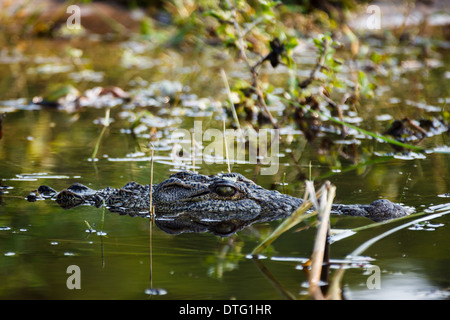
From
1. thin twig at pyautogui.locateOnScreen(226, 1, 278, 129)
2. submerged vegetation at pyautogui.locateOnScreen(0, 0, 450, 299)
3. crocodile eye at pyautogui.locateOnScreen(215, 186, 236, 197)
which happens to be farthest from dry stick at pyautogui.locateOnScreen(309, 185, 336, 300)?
thin twig at pyautogui.locateOnScreen(226, 1, 278, 129)

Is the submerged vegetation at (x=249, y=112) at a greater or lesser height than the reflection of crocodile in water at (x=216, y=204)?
greater

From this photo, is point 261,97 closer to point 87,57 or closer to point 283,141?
point 283,141

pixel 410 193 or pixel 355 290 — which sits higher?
pixel 410 193

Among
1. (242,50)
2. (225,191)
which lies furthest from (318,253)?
(242,50)

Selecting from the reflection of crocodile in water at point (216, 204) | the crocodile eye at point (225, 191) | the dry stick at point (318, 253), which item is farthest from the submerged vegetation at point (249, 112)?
the crocodile eye at point (225, 191)

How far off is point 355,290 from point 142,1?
1548 cm

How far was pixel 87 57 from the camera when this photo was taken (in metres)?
14.6

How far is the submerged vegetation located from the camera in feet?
17.5

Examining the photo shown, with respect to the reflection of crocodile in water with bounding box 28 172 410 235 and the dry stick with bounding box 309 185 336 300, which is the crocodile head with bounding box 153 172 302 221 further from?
the dry stick with bounding box 309 185 336 300

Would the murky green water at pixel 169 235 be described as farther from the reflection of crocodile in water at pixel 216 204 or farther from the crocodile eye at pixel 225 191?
the crocodile eye at pixel 225 191

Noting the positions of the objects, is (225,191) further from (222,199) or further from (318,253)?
(318,253)

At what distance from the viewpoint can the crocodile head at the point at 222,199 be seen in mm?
5438
